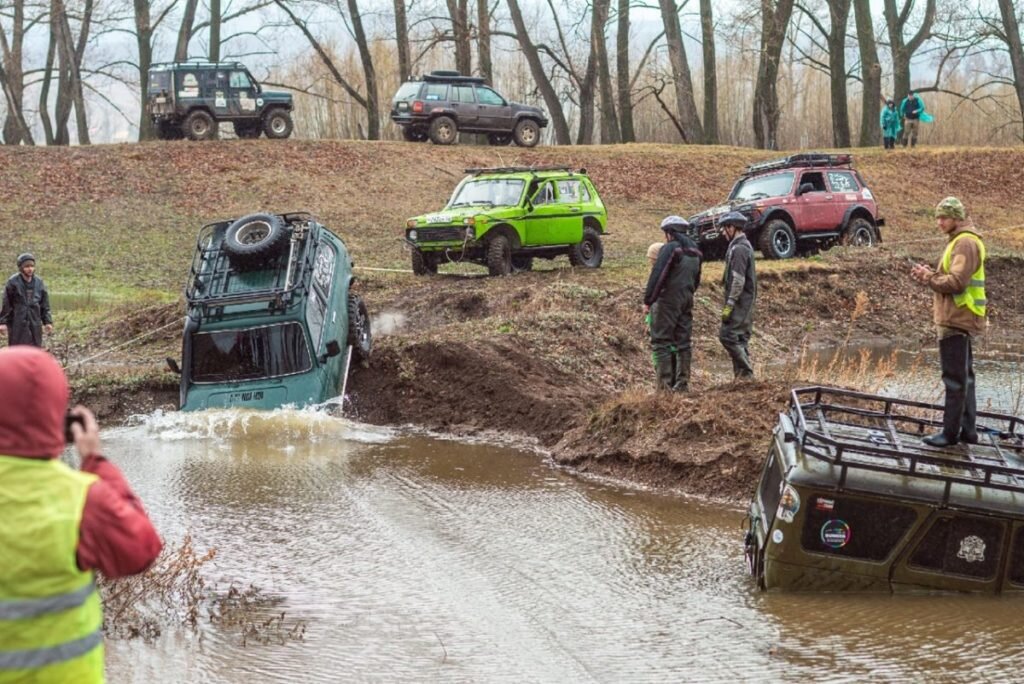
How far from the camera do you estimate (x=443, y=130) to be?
121 feet

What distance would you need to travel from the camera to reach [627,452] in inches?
469

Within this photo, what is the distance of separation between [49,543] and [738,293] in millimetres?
10567

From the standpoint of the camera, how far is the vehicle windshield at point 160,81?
3456 cm

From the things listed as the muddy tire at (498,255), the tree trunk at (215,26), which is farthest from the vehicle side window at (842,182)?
the tree trunk at (215,26)

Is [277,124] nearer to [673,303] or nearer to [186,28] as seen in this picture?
[186,28]

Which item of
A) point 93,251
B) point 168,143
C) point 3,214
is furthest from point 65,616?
point 168,143

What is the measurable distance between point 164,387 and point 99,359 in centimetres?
330

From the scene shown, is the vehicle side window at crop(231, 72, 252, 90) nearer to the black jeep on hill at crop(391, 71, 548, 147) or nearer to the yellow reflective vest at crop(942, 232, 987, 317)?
the black jeep on hill at crop(391, 71, 548, 147)

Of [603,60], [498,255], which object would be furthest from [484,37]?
[498,255]

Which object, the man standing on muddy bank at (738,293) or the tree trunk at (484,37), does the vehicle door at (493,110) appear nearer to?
the tree trunk at (484,37)

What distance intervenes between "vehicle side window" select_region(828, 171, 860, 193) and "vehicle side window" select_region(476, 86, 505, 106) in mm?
13929

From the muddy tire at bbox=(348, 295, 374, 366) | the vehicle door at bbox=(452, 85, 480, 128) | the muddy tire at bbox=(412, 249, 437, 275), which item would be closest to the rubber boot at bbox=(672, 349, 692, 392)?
the muddy tire at bbox=(348, 295, 374, 366)

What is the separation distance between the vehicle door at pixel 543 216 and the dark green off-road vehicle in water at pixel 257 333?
794 centimetres

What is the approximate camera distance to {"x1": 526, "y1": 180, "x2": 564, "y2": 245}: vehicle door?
22.0m
